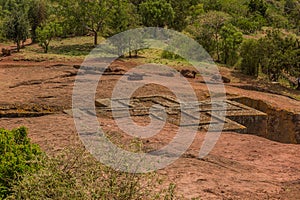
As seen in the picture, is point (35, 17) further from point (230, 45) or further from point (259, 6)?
point (259, 6)

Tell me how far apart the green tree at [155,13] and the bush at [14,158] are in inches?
960

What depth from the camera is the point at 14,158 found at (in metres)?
6.40

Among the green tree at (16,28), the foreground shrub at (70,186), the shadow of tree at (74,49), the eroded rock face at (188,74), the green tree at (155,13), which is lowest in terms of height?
the eroded rock face at (188,74)

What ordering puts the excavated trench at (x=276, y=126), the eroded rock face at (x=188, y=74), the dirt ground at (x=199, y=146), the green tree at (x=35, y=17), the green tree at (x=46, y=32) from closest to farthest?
the dirt ground at (x=199, y=146), the excavated trench at (x=276, y=126), the eroded rock face at (x=188, y=74), the green tree at (x=46, y=32), the green tree at (x=35, y=17)

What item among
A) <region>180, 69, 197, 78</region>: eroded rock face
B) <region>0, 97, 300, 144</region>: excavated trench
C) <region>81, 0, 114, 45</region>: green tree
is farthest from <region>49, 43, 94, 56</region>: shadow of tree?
<region>0, 97, 300, 144</region>: excavated trench

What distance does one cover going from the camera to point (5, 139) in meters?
6.89

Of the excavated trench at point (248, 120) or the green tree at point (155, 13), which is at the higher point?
the green tree at point (155, 13)

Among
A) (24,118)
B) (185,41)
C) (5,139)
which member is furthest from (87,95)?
(185,41)

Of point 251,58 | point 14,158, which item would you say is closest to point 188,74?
point 251,58

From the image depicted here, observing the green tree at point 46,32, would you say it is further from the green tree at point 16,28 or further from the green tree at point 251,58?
the green tree at point 251,58

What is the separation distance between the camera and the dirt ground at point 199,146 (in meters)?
7.50

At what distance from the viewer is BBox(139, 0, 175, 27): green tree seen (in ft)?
101

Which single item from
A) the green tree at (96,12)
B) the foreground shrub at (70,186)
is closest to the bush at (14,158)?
the foreground shrub at (70,186)

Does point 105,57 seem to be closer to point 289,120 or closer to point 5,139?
point 289,120
